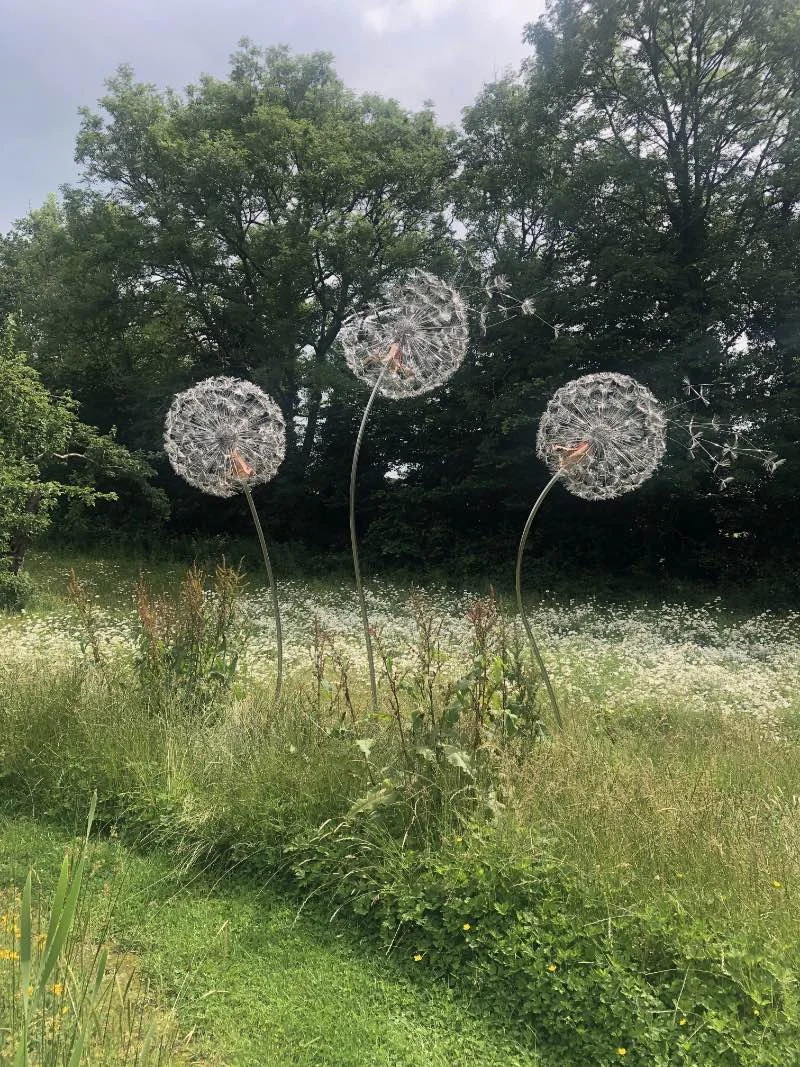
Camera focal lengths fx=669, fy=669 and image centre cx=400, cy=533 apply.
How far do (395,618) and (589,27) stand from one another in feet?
45.3

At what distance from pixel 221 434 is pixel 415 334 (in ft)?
6.41

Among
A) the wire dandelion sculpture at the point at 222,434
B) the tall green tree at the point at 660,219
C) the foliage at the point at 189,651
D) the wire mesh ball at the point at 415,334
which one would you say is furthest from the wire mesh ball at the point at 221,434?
the tall green tree at the point at 660,219

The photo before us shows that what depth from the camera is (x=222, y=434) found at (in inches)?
235

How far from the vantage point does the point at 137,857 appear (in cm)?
349

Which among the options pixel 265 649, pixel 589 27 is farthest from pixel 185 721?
pixel 589 27

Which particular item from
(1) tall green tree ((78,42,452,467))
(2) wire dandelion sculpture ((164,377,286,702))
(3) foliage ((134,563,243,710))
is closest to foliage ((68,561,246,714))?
(3) foliage ((134,563,243,710))

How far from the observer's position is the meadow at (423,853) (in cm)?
245

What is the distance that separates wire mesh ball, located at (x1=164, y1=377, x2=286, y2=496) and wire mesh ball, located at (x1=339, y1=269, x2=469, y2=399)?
108cm

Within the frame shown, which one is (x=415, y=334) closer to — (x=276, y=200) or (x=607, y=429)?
(x=607, y=429)

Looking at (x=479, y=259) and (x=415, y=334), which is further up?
(x=479, y=259)

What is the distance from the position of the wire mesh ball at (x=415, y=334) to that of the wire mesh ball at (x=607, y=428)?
0.97m

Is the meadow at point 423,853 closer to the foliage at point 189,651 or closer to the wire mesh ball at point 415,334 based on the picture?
the foliage at point 189,651

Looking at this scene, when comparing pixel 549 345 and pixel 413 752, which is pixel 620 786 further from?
pixel 549 345

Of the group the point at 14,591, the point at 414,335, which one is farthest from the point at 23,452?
the point at 414,335
